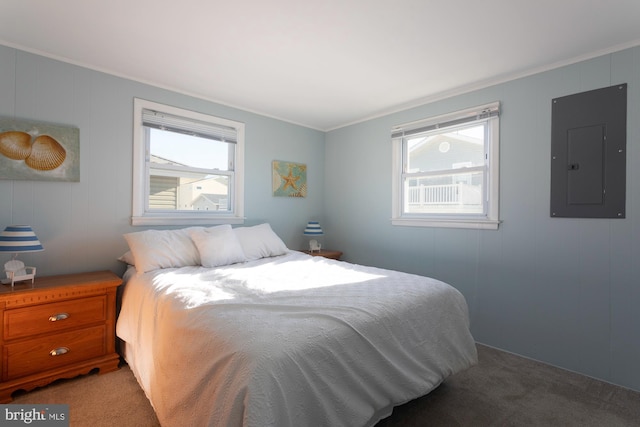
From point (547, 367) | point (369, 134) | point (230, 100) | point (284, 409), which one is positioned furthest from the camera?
point (369, 134)

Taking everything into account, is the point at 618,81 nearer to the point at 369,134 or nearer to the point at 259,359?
the point at 369,134

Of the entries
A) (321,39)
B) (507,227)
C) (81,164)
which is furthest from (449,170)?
(81,164)

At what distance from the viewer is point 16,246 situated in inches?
77.8

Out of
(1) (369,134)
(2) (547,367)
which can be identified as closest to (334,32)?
(1) (369,134)

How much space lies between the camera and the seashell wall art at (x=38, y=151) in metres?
2.23

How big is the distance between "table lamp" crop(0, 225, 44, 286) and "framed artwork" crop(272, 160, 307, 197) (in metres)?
2.30

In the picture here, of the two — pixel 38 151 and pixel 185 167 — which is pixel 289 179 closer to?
pixel 185 167

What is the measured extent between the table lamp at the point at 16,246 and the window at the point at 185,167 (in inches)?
30.9

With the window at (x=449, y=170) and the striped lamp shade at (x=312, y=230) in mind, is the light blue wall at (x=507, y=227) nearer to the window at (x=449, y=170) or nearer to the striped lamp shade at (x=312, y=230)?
the window at (x=449, y=170)

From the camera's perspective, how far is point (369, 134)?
3836 millimetres

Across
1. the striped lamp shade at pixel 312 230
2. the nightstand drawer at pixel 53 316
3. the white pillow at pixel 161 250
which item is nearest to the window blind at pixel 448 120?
the striped lamp shade at pixel 312 230

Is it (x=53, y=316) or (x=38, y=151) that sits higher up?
(x=38, y=151)

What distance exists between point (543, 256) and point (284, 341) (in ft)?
7.81

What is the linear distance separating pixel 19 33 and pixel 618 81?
4.23 meters
